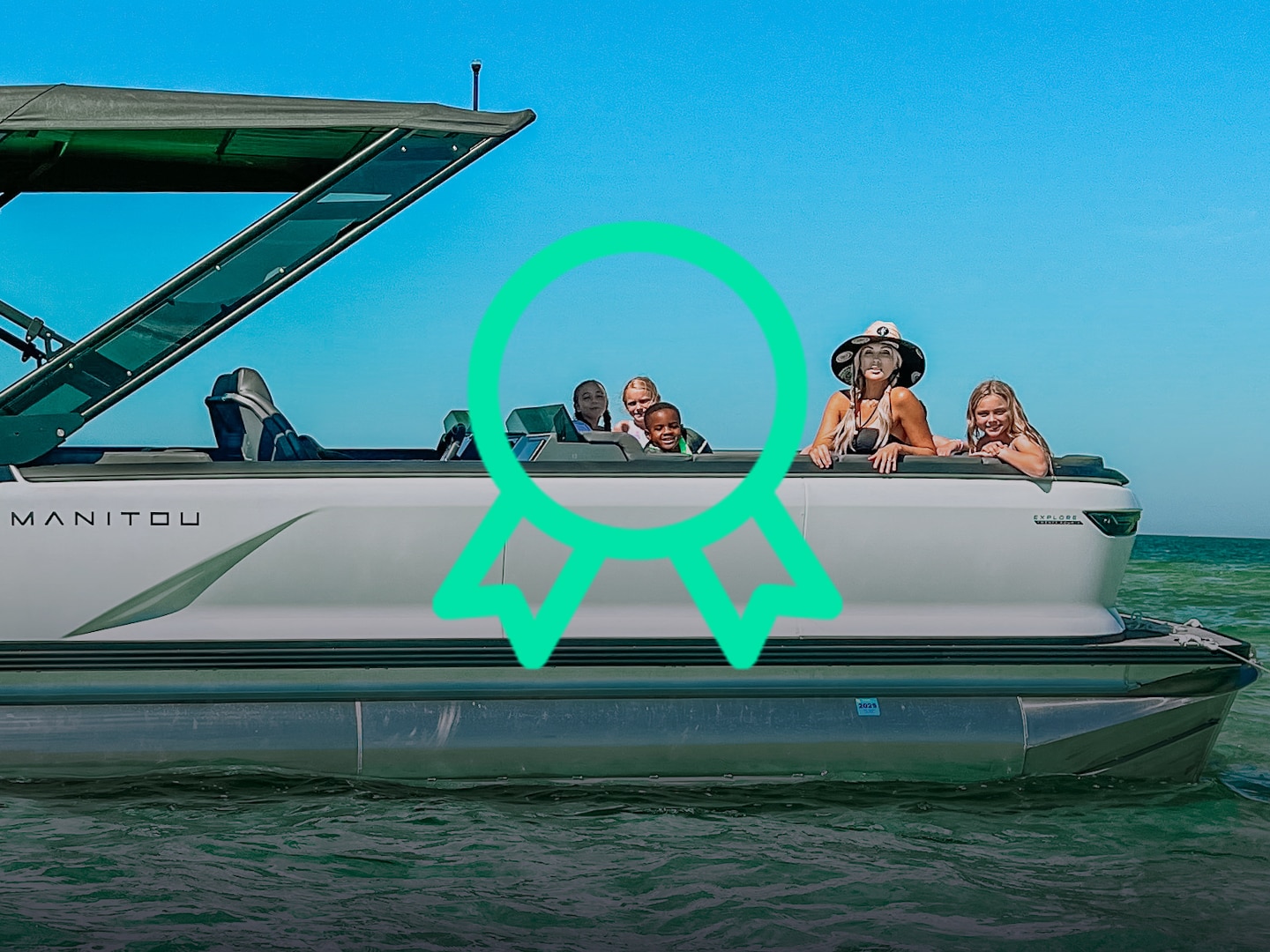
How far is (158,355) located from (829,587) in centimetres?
234

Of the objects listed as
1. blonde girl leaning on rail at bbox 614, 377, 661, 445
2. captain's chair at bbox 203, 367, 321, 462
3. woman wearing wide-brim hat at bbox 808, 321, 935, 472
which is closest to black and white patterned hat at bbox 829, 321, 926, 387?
woman wearing wide-brim hat at bbox 808, 321, 935, 472

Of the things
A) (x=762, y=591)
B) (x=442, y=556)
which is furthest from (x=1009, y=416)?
(x=442, y=556)

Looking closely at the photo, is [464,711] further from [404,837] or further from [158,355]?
[158,355]

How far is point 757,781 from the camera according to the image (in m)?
3.98

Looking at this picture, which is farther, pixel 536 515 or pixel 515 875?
pixel 536 515

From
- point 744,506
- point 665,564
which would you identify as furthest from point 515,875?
point 744,506

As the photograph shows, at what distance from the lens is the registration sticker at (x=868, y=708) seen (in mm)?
3984

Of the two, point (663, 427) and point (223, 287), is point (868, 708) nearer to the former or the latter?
point (663, 427)

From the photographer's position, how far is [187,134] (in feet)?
13.3

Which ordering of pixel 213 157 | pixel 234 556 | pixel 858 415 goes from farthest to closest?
pixel 858 415 < pixel 213 157 < pixel 234 556

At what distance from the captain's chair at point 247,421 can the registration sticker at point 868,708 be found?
83.0 inches

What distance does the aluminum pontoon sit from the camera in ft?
12.6

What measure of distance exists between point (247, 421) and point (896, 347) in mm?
2395

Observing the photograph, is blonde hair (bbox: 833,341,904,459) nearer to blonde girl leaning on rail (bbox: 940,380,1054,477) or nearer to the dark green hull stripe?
blonde girl leaning on rail (bbox: 940,380,1054,477)
